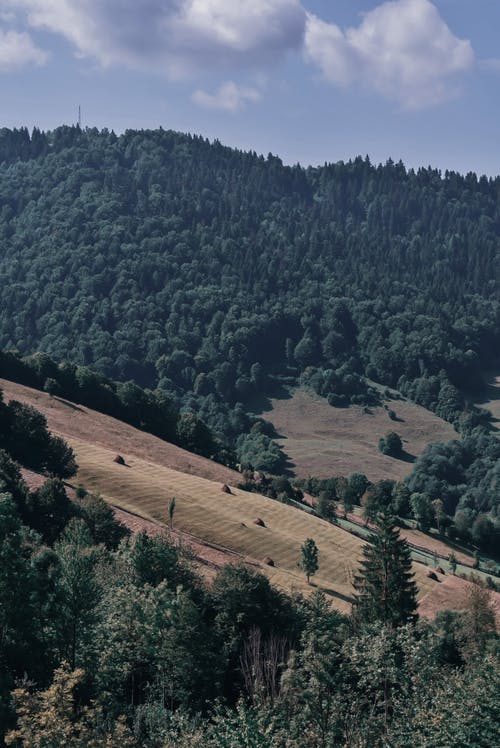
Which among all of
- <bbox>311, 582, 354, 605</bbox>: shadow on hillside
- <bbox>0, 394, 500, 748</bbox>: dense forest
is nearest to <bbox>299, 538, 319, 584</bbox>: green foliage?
<bbox>311, 582, 354, 605</bbox>: shadow on hillside

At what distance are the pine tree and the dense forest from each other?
20.7 inches

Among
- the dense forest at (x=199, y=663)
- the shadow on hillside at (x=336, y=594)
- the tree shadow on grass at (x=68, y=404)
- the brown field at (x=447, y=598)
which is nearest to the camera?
the dense forest at (x=199, y=663)

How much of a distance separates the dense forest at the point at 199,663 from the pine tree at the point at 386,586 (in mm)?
525

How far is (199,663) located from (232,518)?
3969 cm

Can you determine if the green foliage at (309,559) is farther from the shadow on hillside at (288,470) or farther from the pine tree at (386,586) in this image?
the shadow on hillside at (288,470)

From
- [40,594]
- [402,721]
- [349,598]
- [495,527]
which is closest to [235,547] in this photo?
[349,598]

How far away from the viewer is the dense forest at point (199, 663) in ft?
96.9

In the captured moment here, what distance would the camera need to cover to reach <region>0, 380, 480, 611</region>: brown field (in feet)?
230

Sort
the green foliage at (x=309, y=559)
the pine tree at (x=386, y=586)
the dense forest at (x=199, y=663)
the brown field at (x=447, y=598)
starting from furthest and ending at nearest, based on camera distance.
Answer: the brown field at (x=447, y=598) < the green foliage at (x=309, y=559) < the pine tree at (x=386, y=586) < the dense forest at (x=199, y=663)

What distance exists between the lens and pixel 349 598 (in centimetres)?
6800

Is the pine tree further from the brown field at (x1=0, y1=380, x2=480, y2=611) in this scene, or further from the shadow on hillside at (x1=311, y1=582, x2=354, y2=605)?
the shadow on hillside at (x1=311, y1=582, x2=354, y2=605)

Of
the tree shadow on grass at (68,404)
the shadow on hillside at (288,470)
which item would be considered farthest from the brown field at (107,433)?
the shadow on hillside at (288,470)

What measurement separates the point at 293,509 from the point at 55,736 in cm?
6834

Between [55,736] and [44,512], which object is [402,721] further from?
[44,512]
